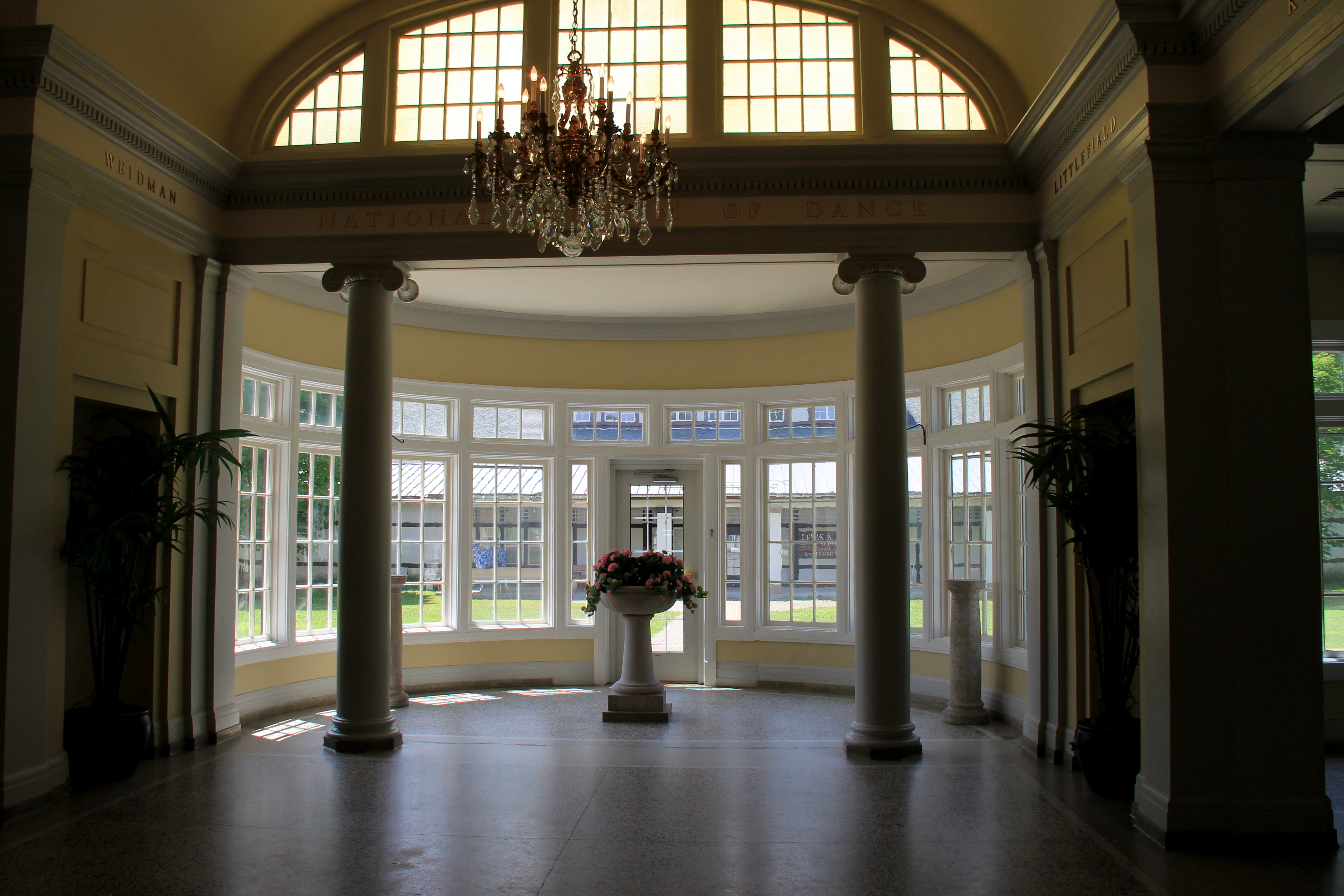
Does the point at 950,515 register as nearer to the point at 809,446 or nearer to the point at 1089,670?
the point at 809,446

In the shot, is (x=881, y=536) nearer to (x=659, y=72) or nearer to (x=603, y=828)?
(x=603, y=828)

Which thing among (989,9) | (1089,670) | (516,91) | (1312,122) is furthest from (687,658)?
(1312,122)

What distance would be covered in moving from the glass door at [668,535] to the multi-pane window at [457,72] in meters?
3.66

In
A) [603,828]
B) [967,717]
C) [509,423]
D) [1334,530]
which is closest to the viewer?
[603,828]

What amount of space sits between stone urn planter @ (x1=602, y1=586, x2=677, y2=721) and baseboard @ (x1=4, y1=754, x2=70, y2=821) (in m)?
3.20

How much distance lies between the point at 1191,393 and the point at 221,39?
5.27m

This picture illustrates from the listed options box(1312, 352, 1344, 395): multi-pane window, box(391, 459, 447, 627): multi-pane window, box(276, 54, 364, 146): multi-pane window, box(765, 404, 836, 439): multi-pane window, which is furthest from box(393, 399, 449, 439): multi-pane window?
box(1312, 352, 1344, 395): multi-pane window

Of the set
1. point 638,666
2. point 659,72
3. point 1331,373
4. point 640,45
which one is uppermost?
point 640,45

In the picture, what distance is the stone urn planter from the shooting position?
649cm

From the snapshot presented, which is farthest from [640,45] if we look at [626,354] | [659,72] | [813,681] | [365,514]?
[813,681]

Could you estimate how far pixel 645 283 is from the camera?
23.0 feet

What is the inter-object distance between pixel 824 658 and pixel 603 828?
13.5ft

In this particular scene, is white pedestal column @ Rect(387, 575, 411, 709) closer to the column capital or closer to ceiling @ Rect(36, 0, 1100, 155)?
the column capital

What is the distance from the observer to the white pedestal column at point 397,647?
7.11m
